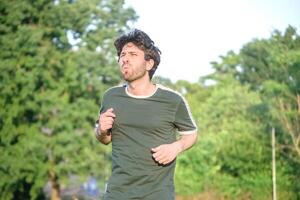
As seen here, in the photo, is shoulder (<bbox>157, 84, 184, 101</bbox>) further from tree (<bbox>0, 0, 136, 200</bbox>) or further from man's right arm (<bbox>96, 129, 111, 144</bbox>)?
tree (<bbox>0, 0, 136, 200</bbox>)

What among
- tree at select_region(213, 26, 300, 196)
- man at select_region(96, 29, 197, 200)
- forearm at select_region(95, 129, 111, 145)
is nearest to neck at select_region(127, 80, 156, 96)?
man at select_region(96, 29, 197, 200)

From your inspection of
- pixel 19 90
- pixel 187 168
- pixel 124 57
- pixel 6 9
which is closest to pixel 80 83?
pixel 19 90

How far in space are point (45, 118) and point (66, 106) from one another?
121 cm

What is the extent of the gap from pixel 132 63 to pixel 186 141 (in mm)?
418

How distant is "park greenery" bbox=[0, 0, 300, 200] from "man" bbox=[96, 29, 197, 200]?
17108 mm

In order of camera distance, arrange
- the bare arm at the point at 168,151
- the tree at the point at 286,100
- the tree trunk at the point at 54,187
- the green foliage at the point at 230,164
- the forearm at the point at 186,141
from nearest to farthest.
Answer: the bare arm at the point at 168,151, the forearm at the point at 186,141, the tree at the point at 286,100, the green foliage at the point at 230,164, the tree trunk at the point at 54,187

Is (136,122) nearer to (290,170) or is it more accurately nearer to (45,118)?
(290,170)

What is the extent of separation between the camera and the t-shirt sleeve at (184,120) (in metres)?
2.27

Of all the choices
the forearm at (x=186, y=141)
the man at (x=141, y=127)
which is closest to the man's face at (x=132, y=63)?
the man at (x=141, y=127)

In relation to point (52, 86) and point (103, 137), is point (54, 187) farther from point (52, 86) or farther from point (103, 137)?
point (103, 137)

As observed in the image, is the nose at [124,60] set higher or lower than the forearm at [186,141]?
higher

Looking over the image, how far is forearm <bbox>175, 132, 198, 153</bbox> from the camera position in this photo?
2204 mm

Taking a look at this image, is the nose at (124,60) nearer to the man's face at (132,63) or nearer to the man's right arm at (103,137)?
the man's face at (132,63)

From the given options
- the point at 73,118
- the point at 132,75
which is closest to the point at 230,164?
the point at 73,118
